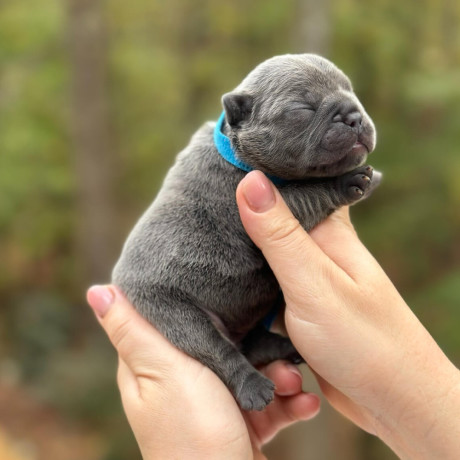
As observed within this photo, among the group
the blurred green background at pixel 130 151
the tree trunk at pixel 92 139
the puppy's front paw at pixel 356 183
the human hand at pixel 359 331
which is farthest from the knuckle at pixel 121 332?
the tree trunk at pixel 92 139

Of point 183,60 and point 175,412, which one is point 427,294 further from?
point 183,60

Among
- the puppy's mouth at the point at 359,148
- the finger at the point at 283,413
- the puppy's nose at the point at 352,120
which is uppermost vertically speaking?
the puppy's nose at the point at 352,120

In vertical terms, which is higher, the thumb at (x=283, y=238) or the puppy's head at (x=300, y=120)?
the puppy's head at (x=300, y=120)

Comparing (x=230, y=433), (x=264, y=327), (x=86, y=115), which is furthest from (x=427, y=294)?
(x=86, y=115)

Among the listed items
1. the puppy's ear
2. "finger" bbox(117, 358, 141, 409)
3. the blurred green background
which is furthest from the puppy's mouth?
the blurred green background

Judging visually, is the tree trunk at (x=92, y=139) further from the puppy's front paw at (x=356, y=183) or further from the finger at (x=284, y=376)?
the puppy's front paw at (x=356, y=183)

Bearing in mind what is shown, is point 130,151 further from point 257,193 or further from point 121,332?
point 257,193

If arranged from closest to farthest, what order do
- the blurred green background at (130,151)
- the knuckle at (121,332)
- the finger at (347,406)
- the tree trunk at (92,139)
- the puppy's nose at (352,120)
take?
the puppy's nose at (352,120) < the knuckle at (121,332) < the finger at (347,406) < the blurred green background at (130,151) < the tree trunk at (92,139)

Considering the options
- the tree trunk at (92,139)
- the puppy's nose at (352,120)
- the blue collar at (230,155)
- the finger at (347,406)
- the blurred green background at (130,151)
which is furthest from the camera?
the tree trunk at (92,139)
